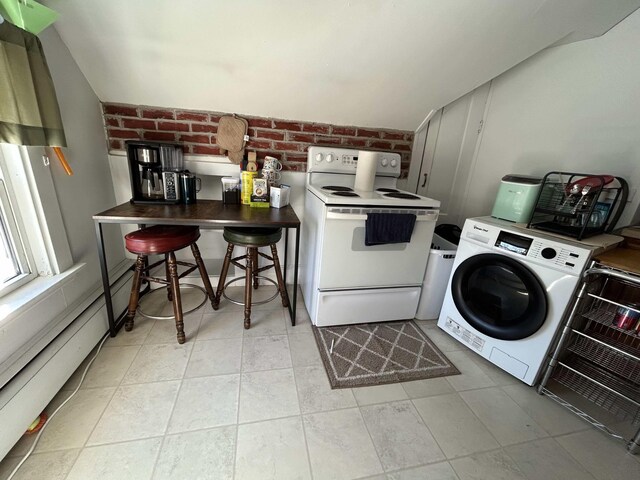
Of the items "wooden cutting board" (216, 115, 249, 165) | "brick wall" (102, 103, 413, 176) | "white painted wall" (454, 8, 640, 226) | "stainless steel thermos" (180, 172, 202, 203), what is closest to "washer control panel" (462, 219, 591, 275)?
"white painted wall" (454, 8, 640, 226)

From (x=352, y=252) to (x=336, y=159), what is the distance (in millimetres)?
794

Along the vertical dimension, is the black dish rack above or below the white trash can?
above

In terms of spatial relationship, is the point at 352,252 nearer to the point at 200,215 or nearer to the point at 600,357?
the point at 200,215

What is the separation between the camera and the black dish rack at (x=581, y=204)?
134cm

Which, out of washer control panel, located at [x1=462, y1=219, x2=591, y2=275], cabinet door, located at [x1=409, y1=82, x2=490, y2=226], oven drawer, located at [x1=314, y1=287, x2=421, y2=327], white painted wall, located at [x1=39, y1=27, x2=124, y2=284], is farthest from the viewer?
cabinet door, located at [x1=409, y1=82, x2=490, y2=226]

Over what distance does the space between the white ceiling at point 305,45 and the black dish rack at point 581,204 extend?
2.72ft

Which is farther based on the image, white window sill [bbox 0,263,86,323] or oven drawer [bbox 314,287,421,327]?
oven drawer [bbox 314,287,421,327]

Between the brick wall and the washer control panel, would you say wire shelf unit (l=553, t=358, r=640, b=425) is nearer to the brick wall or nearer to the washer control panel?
the washer control panel

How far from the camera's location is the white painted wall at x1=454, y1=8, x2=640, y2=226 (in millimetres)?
1482

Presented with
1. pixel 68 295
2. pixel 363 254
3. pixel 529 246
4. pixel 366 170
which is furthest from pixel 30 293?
pixel 529 246

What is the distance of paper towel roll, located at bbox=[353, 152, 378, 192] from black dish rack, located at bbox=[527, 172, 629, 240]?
39.4 inches

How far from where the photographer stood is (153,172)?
170 centimetres

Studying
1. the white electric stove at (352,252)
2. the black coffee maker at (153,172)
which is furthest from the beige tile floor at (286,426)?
the black coffee maker at (153,172)

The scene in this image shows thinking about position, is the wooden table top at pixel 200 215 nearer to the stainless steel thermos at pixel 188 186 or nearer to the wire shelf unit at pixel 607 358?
the stainless steel thermos at pixel 188 186
